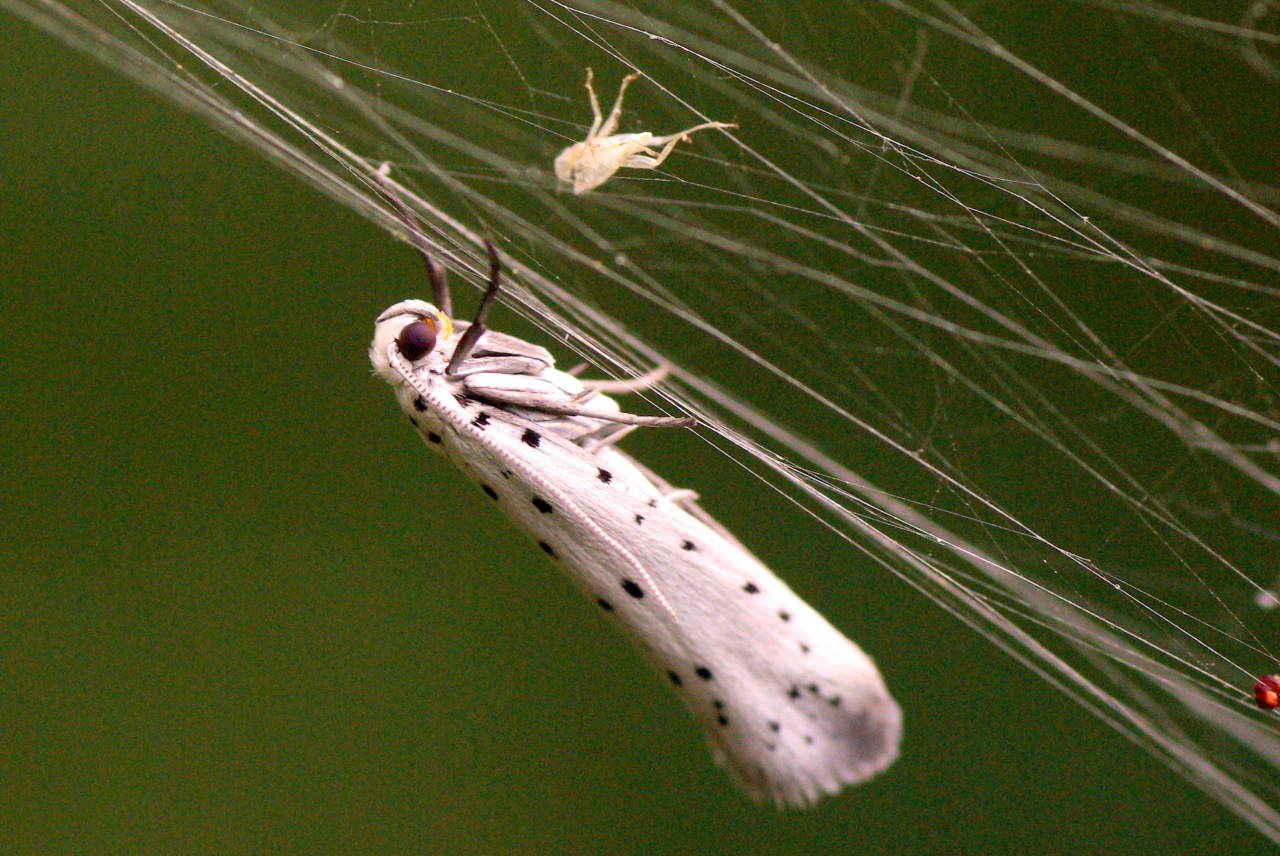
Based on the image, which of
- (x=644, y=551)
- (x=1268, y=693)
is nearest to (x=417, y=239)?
(x=644, y=551)

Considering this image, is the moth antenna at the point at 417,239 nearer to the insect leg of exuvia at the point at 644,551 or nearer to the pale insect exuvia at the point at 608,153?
the insect leg of exuvia at the point at 644,551

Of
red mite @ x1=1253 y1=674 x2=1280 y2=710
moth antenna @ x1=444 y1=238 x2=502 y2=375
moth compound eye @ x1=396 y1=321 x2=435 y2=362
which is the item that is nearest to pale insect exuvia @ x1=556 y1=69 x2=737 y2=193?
moth antenna @ x1=444 y1=238 x2=502 y2=375

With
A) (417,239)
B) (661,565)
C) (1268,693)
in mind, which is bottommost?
(661,565)

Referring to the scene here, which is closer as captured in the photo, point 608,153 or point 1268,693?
point 1268,693

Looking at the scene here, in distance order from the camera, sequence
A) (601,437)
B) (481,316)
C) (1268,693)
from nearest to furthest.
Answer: (1268,693), (481,316), (601,437)

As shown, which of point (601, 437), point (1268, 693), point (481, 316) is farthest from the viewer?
point (601, 437)

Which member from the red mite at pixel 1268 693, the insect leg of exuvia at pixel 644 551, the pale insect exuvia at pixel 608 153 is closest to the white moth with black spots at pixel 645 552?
the insect leg of exuvia at pixel 644 551

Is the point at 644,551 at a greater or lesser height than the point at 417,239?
lesser

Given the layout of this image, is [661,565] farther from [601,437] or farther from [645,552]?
[601,437]
